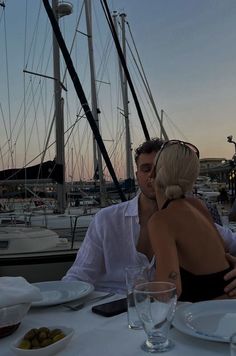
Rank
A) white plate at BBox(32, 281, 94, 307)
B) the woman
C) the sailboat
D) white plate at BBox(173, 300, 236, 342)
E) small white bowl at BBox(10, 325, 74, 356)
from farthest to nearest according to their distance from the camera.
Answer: the sailboat → the woman → white plate at BBox(32, 281, 94, 307) → white plate at BBox(173, 300, 236, 342) → small white bowl at BBox(10, 325, 74, 356)

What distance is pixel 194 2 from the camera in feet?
41.8

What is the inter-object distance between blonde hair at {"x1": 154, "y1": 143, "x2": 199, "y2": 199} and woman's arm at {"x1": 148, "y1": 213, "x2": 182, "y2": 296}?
0.66 ft

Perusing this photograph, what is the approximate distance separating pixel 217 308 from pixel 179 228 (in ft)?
1.59

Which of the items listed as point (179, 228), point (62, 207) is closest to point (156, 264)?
point (179, 228)

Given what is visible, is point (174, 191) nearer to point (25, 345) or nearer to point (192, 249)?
point (192, 249)

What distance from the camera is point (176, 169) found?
2178 mm

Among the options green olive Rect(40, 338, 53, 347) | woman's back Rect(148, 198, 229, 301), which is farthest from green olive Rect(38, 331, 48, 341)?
woman's back Rect(148, 198, 229, 301)

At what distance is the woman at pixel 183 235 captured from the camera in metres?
1.98

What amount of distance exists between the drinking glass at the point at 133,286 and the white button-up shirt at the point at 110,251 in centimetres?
84

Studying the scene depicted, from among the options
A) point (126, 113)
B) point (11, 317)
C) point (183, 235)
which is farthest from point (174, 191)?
point (126, 113)

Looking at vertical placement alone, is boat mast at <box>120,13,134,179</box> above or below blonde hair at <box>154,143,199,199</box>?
above

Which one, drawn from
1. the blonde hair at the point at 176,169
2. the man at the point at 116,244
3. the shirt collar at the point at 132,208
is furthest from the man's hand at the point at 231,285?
the shirt collar at the point at 132,208

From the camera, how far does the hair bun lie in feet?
7.10

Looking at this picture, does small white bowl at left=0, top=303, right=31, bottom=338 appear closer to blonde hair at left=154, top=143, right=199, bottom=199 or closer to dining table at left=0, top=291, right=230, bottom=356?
dining table at left=0, top=291, right=230, bottom=356
